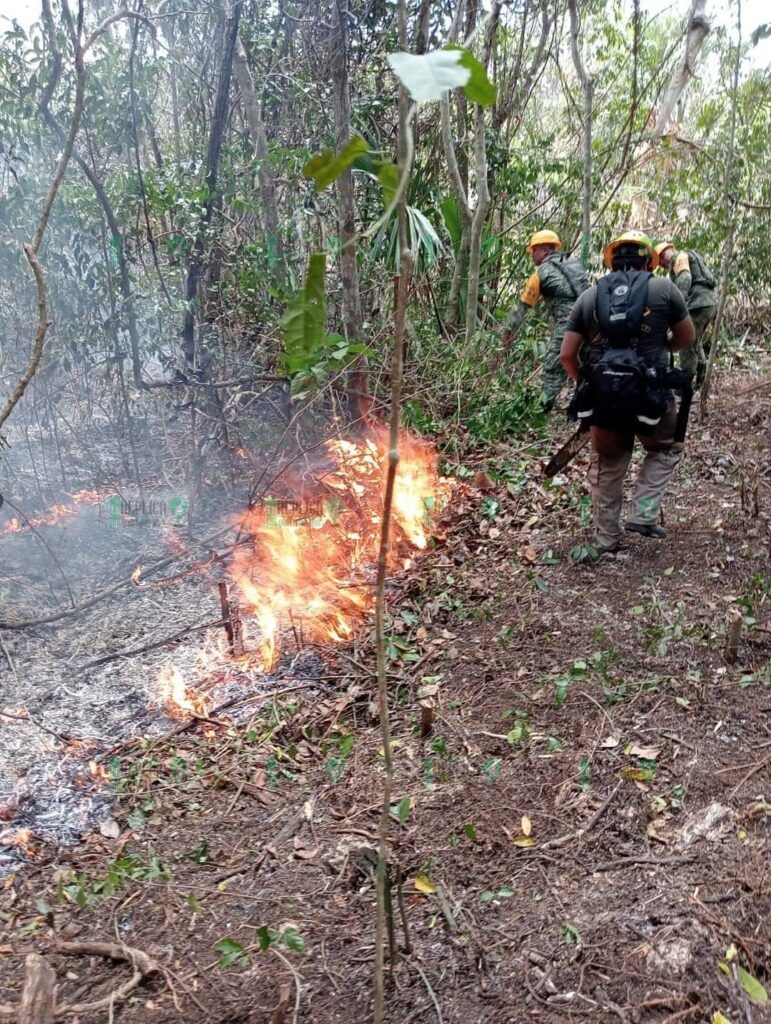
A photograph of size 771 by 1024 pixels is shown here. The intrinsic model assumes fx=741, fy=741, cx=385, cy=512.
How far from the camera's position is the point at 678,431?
4.43m

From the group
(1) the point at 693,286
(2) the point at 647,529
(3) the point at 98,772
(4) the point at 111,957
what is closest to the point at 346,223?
(1) the point at 693,286

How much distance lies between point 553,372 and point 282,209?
3251 millimetres

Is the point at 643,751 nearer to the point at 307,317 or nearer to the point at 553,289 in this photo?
the point at 307,317

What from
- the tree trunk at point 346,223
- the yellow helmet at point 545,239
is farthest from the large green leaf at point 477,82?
the yellow helmet at point 545,239

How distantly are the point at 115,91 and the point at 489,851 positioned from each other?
20.7 ft

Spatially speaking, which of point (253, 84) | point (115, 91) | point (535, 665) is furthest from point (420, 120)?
point (535, 665)

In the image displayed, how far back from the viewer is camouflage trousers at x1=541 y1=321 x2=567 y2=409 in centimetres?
715

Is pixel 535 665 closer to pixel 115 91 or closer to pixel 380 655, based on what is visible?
pixel 380 655

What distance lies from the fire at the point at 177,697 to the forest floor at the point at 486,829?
0.20 metres

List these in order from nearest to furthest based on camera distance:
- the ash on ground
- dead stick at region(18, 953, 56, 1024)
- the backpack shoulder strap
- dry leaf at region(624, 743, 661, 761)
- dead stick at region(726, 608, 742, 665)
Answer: dead stick at region(18, 953, 56, 1024), dry leaf at region(624, 743, 661, 761), dead stick at region(726, 608, 742, 665), the ash on ground, the backpack shoulder strap

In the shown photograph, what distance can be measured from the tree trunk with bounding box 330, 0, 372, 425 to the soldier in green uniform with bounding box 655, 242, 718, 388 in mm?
2623

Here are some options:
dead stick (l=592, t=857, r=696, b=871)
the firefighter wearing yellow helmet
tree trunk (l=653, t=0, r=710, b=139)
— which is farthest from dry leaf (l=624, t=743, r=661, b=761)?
tree trunk (l=653, t=0, r=710, b=139)

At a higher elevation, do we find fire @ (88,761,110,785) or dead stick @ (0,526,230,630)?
fire @ (88,761,110,785)

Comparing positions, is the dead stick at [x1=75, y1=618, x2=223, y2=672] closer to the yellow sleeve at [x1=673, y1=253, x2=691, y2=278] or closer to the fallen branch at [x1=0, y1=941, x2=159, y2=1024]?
the fallen branch at [x1=0, y1=941, x2=159, y2=1024]
